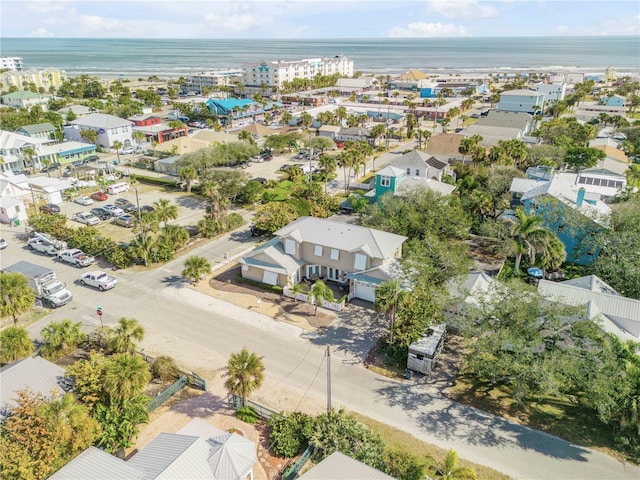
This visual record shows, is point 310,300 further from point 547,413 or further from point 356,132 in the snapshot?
point 356,132

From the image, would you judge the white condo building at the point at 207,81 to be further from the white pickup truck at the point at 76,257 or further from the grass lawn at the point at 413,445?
the grass lawn at the point at 413,445

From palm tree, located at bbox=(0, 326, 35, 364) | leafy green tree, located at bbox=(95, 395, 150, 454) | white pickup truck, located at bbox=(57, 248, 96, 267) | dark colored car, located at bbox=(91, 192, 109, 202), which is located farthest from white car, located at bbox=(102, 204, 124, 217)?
leafy green tree, located at bbox=(95, 395, 150, 454)

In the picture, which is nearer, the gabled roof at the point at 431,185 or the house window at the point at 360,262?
the house window at the point at 360,262

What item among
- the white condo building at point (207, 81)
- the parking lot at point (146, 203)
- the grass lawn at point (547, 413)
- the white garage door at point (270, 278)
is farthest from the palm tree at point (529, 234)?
the white condo building at point (207, 81)

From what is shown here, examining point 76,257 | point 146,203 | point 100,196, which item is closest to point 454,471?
point 76,257

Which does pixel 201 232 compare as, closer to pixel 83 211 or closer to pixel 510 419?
pixel 83 211

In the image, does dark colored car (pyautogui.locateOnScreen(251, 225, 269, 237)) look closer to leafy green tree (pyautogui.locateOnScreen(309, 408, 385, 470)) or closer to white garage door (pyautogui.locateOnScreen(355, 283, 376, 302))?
white garage door (pyautogui.locateOnScreen(355, 283, 376, 302))
